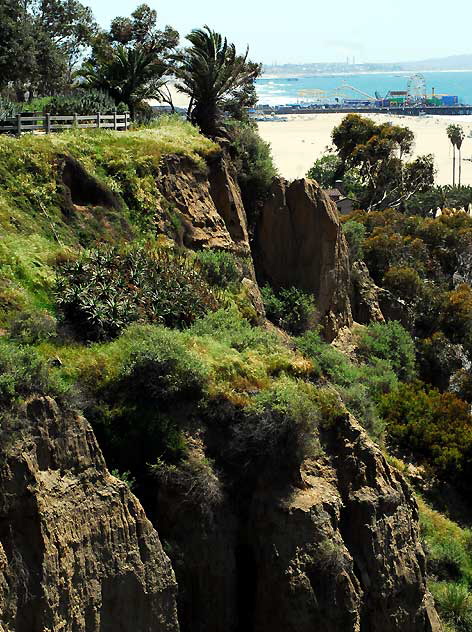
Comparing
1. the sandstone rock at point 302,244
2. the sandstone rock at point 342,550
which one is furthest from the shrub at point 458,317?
the sandstone rock at point 342,550

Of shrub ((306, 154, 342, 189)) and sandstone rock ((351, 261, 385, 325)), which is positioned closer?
sandstone rock ((351, 261, 385, 325))

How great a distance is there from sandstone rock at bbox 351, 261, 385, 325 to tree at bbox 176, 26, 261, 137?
577 cm

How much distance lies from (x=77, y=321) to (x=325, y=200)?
1187 centimetres

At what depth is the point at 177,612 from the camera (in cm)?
1156

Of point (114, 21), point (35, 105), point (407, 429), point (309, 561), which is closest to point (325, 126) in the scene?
point (114, 21)

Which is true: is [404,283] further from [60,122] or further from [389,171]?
[389,171]

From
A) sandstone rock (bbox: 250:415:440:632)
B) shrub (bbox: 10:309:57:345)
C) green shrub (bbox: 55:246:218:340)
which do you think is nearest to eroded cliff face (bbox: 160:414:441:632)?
sandstone rock (bbox: 250:415:440:632)

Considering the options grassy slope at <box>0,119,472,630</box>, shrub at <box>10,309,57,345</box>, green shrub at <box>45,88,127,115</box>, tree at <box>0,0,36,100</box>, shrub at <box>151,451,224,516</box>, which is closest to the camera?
shrub at <box>151,451,224,516</box>

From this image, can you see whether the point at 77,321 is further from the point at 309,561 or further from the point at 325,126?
the point at 325,126

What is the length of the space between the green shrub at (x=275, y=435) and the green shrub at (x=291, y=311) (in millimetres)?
9838

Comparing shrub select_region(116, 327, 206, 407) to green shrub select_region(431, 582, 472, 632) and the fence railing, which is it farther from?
the fence railing

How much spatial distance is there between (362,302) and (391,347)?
2214 mm

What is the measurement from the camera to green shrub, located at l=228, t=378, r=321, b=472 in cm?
1249

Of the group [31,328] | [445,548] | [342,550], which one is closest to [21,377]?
[31,328]
